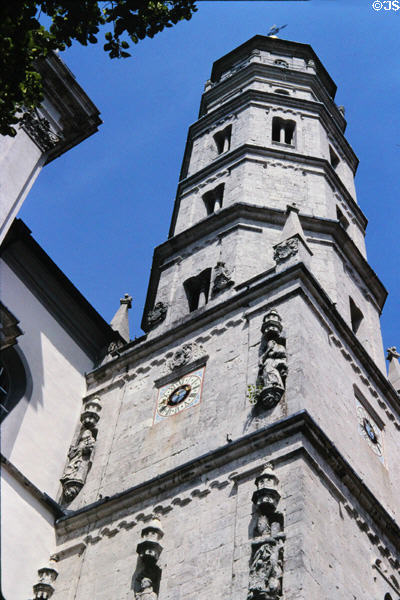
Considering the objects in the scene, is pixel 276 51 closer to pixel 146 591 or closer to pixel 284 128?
pixel 284 128

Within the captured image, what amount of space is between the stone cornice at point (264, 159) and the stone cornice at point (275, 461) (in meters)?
12.0

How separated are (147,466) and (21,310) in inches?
214

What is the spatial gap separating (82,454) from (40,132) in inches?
321

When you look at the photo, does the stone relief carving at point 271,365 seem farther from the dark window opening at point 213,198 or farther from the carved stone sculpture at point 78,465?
the dark window opening at point 213,198

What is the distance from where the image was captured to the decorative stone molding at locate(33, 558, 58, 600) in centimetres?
1662

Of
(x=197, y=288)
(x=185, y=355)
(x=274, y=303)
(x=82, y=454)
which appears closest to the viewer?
(x=274, y=303)

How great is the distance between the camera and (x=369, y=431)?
2005 cm

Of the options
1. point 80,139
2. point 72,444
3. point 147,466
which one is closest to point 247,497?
point 147,466

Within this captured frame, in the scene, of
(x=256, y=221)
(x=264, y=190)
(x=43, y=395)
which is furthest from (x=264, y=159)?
(x=43, y=395)

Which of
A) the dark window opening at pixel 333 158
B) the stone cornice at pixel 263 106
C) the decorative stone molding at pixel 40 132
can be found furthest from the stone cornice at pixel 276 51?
the decorative stone molding at pixel 40 132

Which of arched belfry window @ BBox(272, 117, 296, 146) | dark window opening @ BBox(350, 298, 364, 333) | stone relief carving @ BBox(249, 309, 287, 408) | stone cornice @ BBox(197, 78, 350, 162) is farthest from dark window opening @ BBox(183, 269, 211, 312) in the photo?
stone cornice @ BBox(197, 78, 350, 162)

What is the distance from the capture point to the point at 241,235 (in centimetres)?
2427

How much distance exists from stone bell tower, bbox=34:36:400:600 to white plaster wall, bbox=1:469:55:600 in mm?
372

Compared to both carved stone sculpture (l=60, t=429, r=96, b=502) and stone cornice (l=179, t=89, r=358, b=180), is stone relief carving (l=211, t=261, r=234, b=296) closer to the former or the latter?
carved stone sculpture (l=60, t=429, r=96, b=502)
